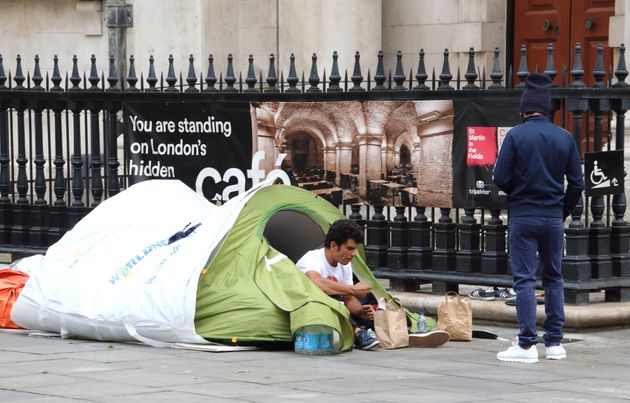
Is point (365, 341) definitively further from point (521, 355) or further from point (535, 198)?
point (535, 198)

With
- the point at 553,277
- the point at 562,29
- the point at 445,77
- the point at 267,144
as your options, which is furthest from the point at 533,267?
the point at 562,29

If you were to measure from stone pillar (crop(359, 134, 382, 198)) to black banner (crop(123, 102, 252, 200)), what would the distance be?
3.52 ft

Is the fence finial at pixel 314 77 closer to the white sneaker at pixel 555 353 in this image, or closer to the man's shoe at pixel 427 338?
the man's shoe at pixel 427 338

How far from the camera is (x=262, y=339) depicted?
10.2 metres

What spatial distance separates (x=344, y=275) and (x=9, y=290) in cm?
268

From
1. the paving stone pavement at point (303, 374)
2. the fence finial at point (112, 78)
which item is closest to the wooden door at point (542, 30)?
the fence finial at point (112, 78)

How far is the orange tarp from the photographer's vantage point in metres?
11.4

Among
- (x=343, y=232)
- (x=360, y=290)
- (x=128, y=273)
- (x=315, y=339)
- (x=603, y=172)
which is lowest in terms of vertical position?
(x=315, y=339)

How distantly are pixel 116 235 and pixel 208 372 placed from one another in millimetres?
2189

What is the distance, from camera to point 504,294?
11781 mm

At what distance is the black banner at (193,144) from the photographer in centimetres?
1269

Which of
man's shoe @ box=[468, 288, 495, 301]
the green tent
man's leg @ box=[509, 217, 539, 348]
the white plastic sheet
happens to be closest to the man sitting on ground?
the green tent

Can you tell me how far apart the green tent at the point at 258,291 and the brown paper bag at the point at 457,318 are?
1.59 ft

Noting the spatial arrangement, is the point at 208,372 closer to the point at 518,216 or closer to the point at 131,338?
the point at 131,338
